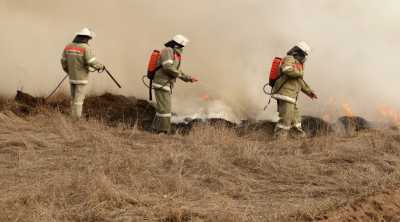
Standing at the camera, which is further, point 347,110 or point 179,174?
point 347,110

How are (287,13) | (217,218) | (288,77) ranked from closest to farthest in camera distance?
(217,218), (288,77), (287,13)

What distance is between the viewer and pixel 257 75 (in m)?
14.0

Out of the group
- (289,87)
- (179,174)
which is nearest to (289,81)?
(289,87)

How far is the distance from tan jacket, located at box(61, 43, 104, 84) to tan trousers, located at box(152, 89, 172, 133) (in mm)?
1060

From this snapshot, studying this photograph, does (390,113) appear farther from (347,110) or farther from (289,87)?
(289,87)

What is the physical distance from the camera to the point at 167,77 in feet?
34.1

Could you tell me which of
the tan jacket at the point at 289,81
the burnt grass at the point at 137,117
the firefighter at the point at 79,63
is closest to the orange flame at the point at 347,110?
the burnt grass at the point at 137,117

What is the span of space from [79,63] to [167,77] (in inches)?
57.7

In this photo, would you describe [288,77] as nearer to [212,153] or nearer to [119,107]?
[212,153]

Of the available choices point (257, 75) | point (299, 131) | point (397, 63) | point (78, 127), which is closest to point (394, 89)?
point (397, 63)

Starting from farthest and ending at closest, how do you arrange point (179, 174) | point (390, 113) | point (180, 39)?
point (390, 113), point (180, 39), point (179, 174)

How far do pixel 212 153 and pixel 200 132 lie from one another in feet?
5.03

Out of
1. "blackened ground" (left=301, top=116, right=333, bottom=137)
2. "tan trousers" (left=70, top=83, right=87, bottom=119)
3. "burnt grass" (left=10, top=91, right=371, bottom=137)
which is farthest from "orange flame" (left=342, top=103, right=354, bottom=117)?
"tan trousers" (left=70, top=83, right=87, bottom=119)

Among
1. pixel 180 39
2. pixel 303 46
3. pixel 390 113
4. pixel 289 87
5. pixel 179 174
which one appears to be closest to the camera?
pixel 179 174
